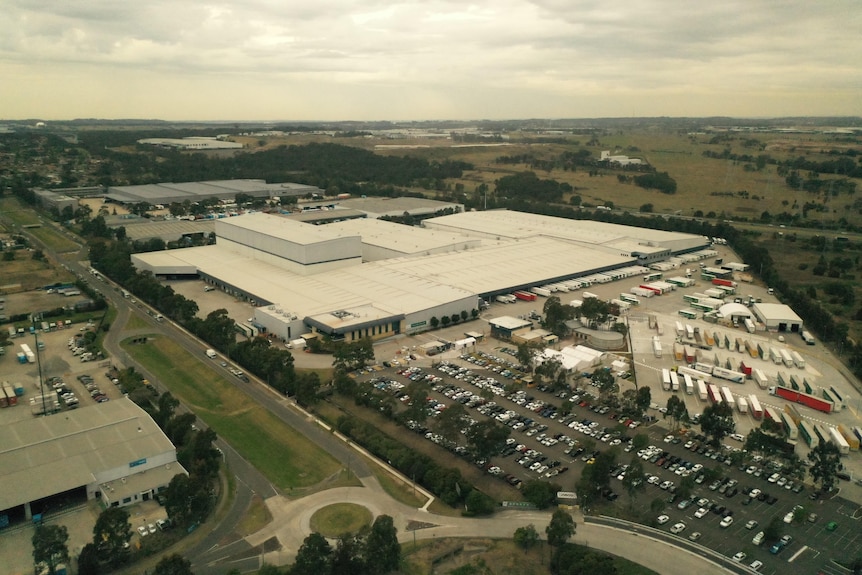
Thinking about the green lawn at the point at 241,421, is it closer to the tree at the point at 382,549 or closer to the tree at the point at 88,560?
the tree at the point at 382,549

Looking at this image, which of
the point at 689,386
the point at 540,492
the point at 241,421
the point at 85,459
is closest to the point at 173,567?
the point at 85,459

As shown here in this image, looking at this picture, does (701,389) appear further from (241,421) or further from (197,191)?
(197,191)

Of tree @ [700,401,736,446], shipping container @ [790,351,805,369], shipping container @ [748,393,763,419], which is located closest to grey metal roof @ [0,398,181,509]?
tree @ [700,401,736,446]

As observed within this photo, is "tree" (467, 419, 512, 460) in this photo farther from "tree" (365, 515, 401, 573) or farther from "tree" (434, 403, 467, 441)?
"tree" (365, 515, 401, 573)

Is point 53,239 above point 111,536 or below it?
above

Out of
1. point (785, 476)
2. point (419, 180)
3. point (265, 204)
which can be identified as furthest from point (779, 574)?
point (419, 180)

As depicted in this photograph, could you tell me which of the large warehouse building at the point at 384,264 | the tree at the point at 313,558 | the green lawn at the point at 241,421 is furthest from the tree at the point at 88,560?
the large warehouse building at the point at 384,264
